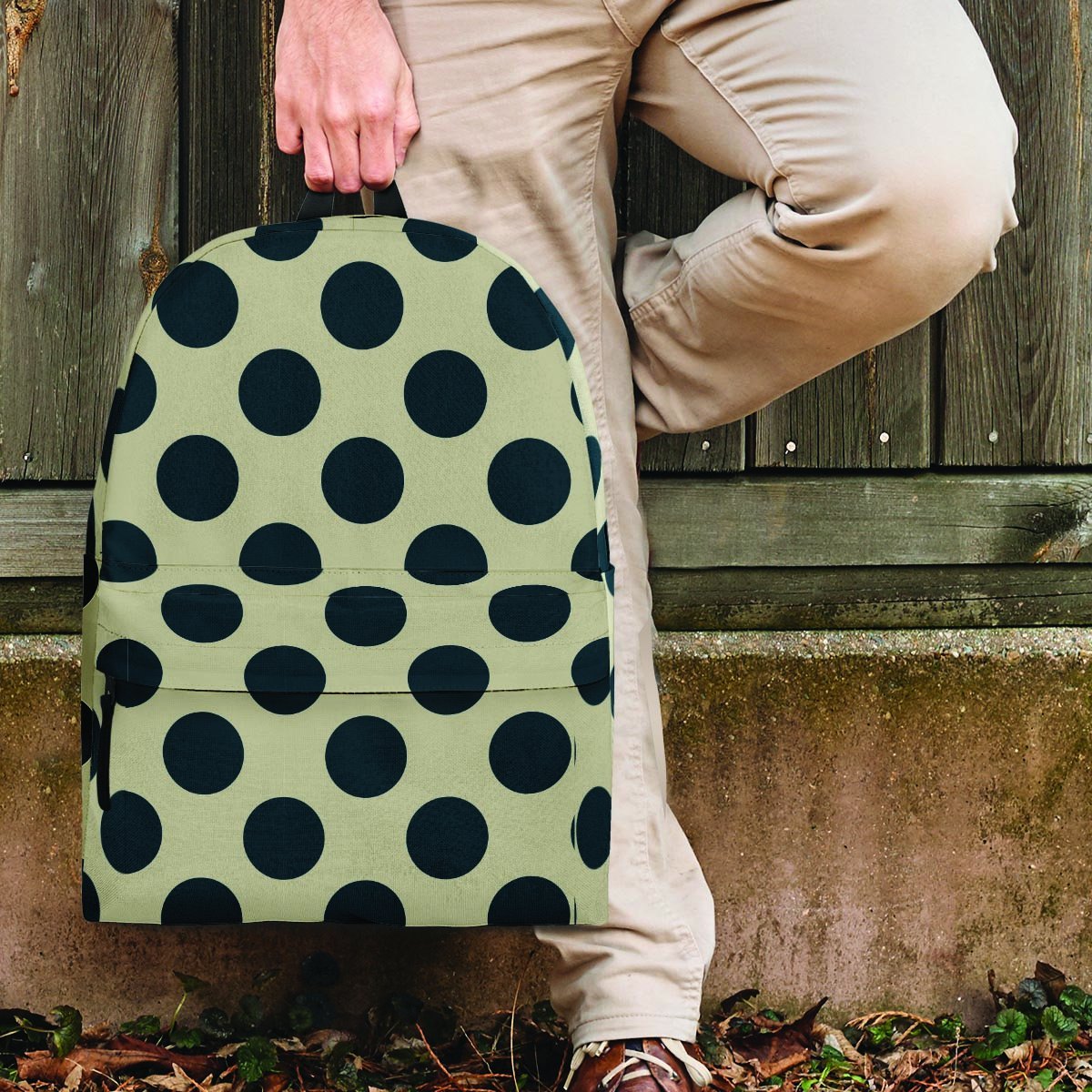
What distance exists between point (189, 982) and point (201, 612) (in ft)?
2.10

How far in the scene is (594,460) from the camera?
0.98 metres

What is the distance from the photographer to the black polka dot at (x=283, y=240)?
98cm

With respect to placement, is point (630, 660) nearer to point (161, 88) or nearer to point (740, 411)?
point (740, 411)

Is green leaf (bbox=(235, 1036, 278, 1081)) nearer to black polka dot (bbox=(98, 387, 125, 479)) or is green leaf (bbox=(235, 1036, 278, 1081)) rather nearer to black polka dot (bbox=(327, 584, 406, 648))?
black polka dot (bbox=(327, 584, 406, 648))

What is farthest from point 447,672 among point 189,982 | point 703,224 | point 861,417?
point 861,417

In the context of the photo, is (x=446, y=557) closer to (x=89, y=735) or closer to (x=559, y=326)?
(x=559, y=326)

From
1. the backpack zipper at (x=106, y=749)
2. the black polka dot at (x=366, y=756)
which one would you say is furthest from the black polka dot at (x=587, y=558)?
the backpack zipper at (x=106, y=749)

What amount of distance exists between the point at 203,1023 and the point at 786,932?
75 centimetres

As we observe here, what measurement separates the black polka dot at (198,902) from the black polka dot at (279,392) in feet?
1.30

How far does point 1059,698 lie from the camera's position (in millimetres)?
1464

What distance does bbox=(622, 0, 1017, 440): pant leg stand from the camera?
3.08 ft

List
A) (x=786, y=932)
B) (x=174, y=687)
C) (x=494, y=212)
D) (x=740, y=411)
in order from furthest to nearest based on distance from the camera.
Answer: (x=786, y=932)
(x=740, y=411)
(x=494, y=212)
(x=174, y=687)

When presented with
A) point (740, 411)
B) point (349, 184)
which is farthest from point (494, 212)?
point (740, 411)

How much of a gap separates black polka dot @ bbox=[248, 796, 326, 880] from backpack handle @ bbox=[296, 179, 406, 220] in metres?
0.54
